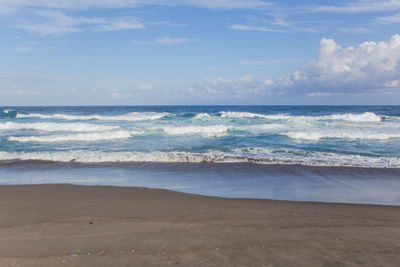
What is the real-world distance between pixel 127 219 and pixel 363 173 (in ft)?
23.6

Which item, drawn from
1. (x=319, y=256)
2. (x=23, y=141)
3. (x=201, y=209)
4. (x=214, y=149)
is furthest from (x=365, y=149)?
(x=23, y=141)

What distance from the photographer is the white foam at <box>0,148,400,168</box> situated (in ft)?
34.3

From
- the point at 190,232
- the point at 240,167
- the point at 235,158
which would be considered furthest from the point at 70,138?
the point at 190,232

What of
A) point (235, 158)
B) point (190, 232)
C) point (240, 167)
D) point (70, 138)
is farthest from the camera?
point (70, 138)

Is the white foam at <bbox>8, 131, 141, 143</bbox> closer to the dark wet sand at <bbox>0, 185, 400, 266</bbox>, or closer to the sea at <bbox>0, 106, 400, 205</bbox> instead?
the sea at <bbox>0, 106, 400, 205</bbox>

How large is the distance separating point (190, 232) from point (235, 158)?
280 inches

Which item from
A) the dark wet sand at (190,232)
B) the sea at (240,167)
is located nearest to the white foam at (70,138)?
the sea at (240,167)

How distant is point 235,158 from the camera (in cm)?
1121

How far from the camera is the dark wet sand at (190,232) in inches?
136

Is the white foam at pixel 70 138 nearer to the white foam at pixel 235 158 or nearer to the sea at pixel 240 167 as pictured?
the sea at pixel 240 167

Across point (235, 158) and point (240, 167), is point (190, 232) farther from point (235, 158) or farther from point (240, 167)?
point (235, 158)

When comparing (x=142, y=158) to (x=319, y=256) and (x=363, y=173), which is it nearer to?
(x=363, y=173)

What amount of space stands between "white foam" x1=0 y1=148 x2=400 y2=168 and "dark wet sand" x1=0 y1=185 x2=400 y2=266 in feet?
15.4

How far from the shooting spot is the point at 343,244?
383cm
